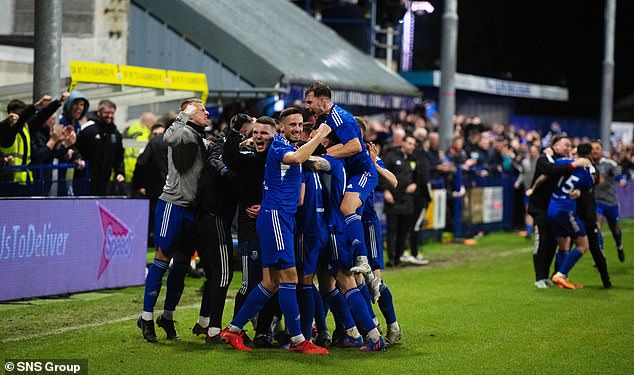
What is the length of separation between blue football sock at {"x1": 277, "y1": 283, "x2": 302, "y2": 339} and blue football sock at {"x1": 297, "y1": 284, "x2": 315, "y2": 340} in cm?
26

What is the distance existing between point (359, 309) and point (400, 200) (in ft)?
27.3

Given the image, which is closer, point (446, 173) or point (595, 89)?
point (446, 173)

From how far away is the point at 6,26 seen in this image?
20.8 metres

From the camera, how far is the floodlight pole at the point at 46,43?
13656mm

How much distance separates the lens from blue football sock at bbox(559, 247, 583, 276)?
48.4ft

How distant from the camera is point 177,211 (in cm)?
999

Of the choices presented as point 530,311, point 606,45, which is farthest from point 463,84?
point 530,311

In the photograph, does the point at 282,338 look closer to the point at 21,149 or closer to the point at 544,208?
the point at 21,149

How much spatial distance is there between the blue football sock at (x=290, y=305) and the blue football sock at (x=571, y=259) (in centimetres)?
651

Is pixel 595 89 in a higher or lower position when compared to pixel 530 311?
higher

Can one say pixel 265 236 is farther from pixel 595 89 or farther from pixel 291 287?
pixel 595 89

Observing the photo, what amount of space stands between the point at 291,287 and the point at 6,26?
43.8 feet

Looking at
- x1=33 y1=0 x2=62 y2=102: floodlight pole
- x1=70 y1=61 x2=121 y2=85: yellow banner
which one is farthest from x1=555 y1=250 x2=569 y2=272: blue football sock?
x1=33 y1=0 x2=62 y2=102: floodlight pole

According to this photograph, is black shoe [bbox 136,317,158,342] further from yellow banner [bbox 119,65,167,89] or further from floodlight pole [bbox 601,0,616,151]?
floodlight pole [bbox 601,0,616,151]
